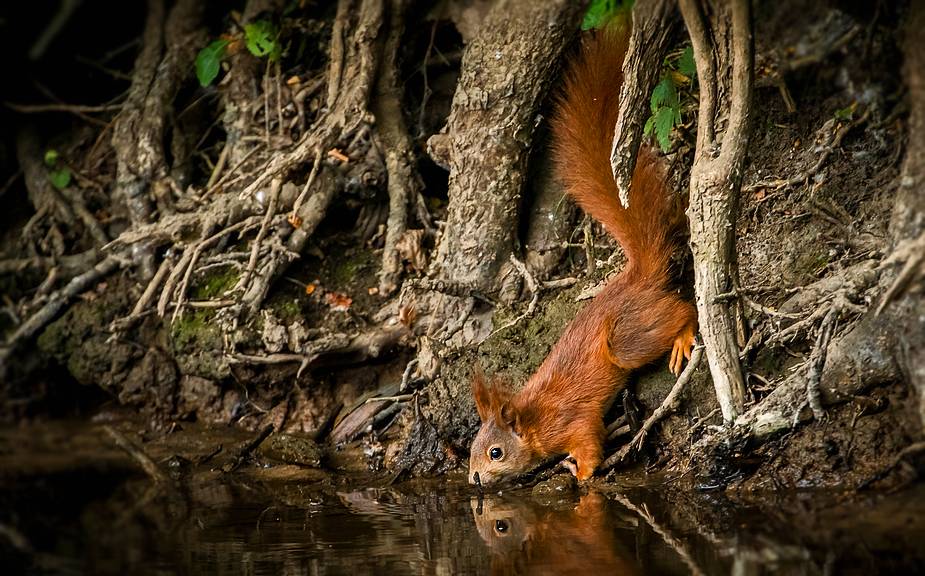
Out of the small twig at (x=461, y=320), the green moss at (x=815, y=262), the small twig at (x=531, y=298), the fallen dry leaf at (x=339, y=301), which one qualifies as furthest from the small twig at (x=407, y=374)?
the green moss at (x=815, y=262)

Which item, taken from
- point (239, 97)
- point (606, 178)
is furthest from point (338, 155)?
point (606, 178)

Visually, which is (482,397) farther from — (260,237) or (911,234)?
(911,234)

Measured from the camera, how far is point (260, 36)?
7.72 feet

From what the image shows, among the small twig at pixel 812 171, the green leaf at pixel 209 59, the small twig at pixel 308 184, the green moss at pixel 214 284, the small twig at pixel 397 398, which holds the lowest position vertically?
the small twig at pixel 397 398

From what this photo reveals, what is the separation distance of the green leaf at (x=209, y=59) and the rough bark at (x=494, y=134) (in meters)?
0.95

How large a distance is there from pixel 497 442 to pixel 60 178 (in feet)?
6.07

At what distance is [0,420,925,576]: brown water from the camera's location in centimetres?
119

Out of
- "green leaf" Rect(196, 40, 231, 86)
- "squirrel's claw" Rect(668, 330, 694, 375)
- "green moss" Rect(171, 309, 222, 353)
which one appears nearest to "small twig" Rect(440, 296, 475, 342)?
"squirrel's claw" Rect(668, 330, 694, 375)

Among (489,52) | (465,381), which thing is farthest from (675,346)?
(489,52)

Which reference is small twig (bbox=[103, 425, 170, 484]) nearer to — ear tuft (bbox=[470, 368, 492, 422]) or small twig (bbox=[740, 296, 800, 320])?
ear tuft (bbox=[470, 368, 492, 422])

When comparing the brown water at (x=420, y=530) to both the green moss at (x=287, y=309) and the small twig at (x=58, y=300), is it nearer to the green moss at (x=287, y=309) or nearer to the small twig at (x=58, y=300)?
the small twig at (x=58, y=300)

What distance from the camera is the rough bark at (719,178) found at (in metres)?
1.88

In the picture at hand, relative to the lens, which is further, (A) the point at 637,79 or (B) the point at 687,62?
(B) the point at 687,62

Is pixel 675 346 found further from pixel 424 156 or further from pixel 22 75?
pixel 22 75
